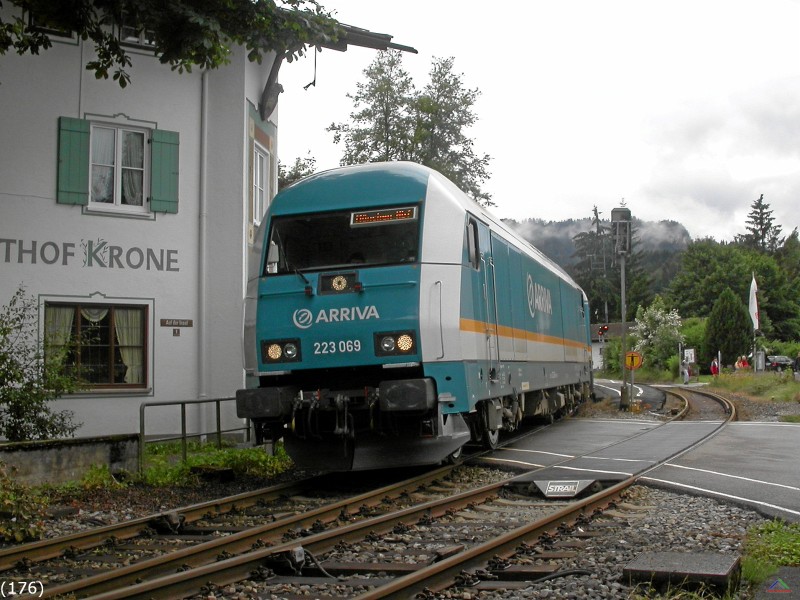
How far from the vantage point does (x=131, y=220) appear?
1564 cm

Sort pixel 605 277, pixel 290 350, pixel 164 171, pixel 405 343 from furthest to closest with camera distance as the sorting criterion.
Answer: pixel 605 277
pixel 164 171
pixel 290 350
pixel 405 343

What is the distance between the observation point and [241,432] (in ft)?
52.8

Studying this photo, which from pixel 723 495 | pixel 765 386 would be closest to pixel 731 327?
pixel 765 386

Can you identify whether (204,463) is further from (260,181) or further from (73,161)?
(260,181)

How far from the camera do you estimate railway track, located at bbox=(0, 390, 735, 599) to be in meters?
5.82

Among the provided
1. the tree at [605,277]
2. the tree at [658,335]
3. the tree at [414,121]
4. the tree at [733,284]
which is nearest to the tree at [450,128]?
the tree at [414,121]

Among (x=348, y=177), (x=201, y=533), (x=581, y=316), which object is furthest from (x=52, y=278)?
(x=581, y=316)

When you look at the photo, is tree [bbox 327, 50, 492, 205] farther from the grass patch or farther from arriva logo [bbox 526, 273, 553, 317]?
the grass patch

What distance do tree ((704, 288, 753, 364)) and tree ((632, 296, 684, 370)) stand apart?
2.88 metres

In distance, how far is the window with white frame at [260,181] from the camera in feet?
59.0

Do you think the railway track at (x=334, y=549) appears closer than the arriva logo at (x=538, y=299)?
Yes

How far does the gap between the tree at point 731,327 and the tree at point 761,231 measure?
155 ft

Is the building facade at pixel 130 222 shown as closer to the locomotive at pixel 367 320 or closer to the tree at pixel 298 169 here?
the locomotive at pixel 367 320

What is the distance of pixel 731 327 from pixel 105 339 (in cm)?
5938
